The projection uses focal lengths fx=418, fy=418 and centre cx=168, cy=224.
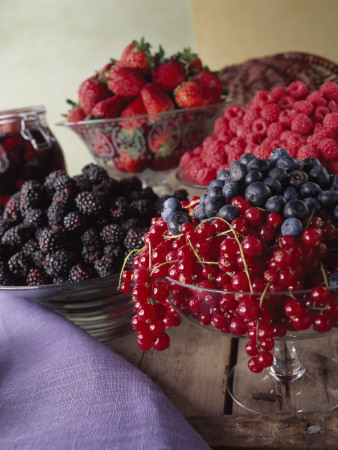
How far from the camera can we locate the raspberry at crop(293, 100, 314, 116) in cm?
70

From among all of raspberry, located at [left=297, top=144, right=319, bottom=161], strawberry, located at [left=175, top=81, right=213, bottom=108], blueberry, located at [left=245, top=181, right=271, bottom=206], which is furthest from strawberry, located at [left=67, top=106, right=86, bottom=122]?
blueberry, located at [left=245, top=181, right=271, bottom=206]

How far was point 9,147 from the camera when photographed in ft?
3.14

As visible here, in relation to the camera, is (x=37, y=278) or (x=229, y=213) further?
(x=37, y=278)

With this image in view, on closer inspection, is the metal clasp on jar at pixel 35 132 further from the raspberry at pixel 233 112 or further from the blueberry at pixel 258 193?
the blueberry at pixel 258 193

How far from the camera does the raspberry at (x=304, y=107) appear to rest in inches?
27.6

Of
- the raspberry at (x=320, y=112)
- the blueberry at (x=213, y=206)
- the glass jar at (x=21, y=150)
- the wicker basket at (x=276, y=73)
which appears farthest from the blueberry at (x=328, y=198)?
the wicker basket at (x=276, y=73)

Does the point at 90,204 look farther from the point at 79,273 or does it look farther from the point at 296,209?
the point at 296,209

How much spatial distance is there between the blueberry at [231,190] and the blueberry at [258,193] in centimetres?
2

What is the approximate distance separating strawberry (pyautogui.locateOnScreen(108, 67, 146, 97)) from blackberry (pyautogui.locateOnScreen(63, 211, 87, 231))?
407 millimetres

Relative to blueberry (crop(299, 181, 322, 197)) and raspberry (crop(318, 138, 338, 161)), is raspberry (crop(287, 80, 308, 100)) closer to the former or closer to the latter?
raspberry (crop(318, 138, 338, 161))

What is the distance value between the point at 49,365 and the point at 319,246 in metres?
0.33

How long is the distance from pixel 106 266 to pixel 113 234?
60mm

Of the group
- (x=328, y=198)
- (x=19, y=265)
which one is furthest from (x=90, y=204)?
(x=328, y=198)

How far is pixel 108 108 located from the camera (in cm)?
93
